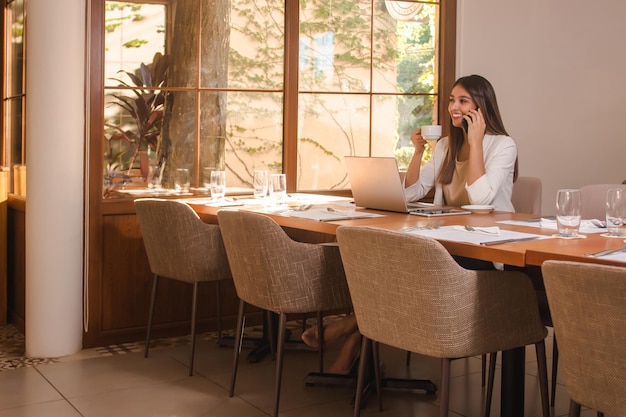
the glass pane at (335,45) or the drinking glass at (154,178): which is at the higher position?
the glass pane at (335,45)

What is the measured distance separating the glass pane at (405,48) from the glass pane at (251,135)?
729 mm

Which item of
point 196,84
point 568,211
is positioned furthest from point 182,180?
point 568,211

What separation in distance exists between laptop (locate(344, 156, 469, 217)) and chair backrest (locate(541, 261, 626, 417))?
1458 millimetres

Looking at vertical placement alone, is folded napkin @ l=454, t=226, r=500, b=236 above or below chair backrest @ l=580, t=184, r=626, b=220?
below

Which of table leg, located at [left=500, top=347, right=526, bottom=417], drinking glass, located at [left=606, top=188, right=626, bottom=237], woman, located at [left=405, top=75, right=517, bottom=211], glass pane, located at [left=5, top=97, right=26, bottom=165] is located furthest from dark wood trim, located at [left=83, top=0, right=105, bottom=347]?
drinking glass, located at [left=606, top=188, right=626, bottom=237]

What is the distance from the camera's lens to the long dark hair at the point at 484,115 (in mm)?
3830

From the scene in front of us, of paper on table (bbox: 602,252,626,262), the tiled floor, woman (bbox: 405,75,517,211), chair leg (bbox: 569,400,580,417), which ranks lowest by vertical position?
the tiled floor

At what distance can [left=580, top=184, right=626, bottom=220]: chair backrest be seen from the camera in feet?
11.0

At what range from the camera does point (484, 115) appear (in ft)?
12.7

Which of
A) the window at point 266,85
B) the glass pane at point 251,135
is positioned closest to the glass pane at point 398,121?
the window at point 266,85

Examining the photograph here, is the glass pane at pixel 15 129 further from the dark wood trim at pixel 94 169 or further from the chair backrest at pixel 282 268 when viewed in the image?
the chair backrest at pixel 282 268

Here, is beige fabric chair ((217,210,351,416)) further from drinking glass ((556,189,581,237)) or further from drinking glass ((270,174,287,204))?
drinking glass ((556,189,581,237))

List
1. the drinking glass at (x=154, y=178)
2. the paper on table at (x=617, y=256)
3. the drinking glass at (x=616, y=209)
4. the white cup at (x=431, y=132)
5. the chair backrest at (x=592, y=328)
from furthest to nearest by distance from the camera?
1. the drinking glass at (x=154, y=178)
2. the white cup at (x=431, y=132)
3. the drinking glass at (x=616, y=209)
4. the paper on table at (x=617, y=256)
5. the chair backrest at (x=592, y=328)

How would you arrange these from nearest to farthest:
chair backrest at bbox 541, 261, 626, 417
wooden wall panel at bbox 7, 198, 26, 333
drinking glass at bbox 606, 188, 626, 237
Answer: chair backrest at bbox 541, 261, 626, 417, drinking glass at bbox 606, 188, 626, 237, wooden wall panel at bbox 7, 198, 26, 333
